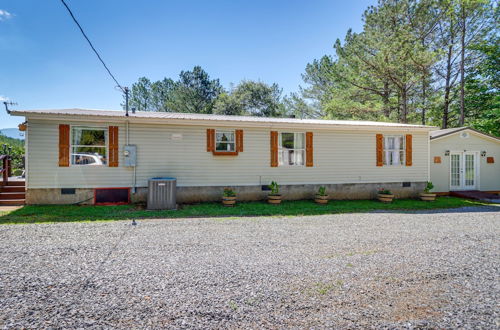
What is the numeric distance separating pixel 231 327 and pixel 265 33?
46.6ft

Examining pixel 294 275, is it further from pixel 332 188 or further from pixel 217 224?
pixel 332 188

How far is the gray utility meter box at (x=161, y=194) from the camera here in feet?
24.6

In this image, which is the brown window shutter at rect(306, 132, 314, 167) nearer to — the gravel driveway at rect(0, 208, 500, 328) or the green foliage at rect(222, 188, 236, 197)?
the green foliage at rect(222, 188, 236, 197)

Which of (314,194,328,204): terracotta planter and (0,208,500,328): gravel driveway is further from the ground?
(314,194,328,204): terracotta planter

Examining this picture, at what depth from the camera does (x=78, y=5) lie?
5914mm

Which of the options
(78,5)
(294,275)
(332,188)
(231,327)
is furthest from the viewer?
(332,188)

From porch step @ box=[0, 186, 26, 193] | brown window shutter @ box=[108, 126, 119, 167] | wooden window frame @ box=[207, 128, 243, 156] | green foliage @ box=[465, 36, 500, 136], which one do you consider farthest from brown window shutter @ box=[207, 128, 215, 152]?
green foliage @ box=[465, 36, 500, 136]

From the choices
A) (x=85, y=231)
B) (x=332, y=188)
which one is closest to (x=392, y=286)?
(x=85, y=231)

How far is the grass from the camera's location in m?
6.36

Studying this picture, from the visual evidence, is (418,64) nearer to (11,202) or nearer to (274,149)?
(274,149)

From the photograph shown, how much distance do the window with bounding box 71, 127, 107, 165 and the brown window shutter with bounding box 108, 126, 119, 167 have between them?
Answer: 235mm

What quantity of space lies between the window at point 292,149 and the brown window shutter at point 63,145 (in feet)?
23.2

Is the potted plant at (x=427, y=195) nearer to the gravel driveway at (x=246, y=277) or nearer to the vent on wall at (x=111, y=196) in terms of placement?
the gravel driveway at (x=246, y=277)

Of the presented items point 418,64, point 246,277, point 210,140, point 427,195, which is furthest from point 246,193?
point 418,64
